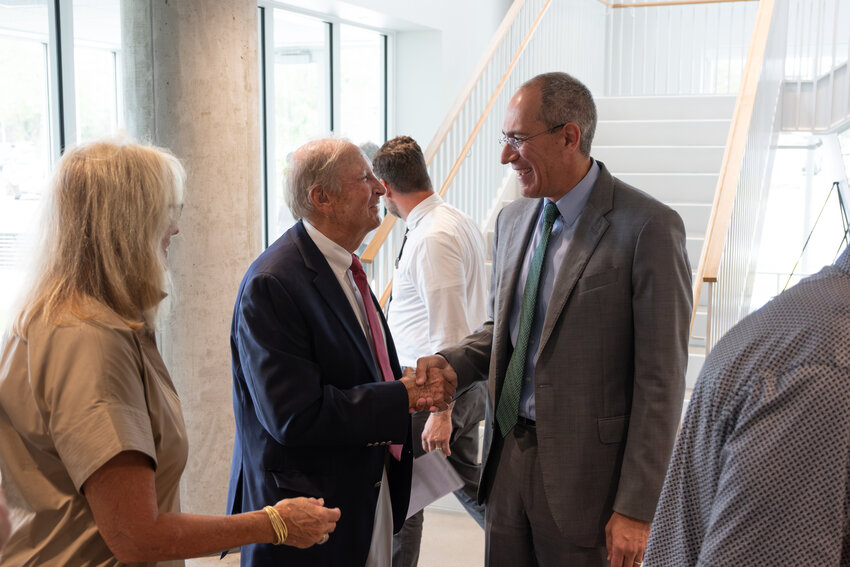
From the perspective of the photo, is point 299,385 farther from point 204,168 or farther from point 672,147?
point 672,147

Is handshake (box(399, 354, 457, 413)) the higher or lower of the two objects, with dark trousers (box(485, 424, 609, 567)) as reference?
higher

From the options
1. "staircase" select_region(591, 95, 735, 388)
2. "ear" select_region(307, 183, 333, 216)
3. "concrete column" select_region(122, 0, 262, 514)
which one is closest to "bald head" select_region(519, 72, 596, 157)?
"ear" select_region(307, 183, 333, 216)

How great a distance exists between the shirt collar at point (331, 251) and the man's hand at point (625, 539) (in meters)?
0.90

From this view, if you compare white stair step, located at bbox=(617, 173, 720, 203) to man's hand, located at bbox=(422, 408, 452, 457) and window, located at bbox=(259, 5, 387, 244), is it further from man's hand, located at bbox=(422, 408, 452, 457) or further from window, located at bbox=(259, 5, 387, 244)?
man's hand, located at bbox=(422, 408, 452, 457)

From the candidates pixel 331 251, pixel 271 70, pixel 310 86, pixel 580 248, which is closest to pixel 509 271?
pixel 580 248

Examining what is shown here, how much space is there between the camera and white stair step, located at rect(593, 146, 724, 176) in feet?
21.9

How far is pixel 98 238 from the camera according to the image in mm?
1393

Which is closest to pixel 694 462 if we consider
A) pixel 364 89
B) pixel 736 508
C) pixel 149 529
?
pixel 736 508

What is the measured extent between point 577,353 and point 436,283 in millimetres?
1189

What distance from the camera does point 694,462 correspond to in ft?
3.07

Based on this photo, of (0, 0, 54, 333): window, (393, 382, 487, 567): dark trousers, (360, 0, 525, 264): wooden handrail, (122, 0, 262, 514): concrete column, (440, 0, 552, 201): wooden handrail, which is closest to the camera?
(393, 382, 487, 567): dark trousers

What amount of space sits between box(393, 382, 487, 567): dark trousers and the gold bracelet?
149cm

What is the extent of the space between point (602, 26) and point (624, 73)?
0.68 metres

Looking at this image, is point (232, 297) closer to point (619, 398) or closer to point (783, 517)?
point (619, 398)
